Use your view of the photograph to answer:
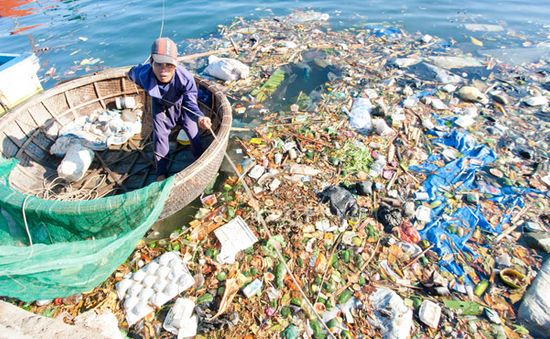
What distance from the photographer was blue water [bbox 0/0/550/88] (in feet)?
22.1

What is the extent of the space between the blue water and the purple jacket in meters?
4.00

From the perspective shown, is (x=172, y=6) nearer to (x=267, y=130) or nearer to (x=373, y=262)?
(x=267, y=130)

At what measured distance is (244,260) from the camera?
289 cm

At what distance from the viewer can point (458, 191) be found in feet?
11.8

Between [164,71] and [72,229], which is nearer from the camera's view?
[72,229]

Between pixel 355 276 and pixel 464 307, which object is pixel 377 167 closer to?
pixel 355 276

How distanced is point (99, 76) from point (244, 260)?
3212mm

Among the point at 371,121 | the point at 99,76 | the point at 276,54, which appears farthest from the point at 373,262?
the point at 276,54

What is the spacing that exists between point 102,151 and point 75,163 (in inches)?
20.1

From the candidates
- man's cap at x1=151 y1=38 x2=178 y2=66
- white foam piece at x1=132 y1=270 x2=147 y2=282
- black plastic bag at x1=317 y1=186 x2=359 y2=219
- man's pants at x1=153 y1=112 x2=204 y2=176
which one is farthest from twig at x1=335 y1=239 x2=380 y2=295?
man's cap at x1=151 y1=38 x2=178 y2=66

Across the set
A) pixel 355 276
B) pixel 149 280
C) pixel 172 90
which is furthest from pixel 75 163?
pixel 355 276

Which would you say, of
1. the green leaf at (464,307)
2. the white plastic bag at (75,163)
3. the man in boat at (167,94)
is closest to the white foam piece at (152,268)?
the man in boat at (167,94)

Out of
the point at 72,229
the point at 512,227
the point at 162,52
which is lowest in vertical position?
the point at 512,227

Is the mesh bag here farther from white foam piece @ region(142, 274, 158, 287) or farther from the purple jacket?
the purple jacket
